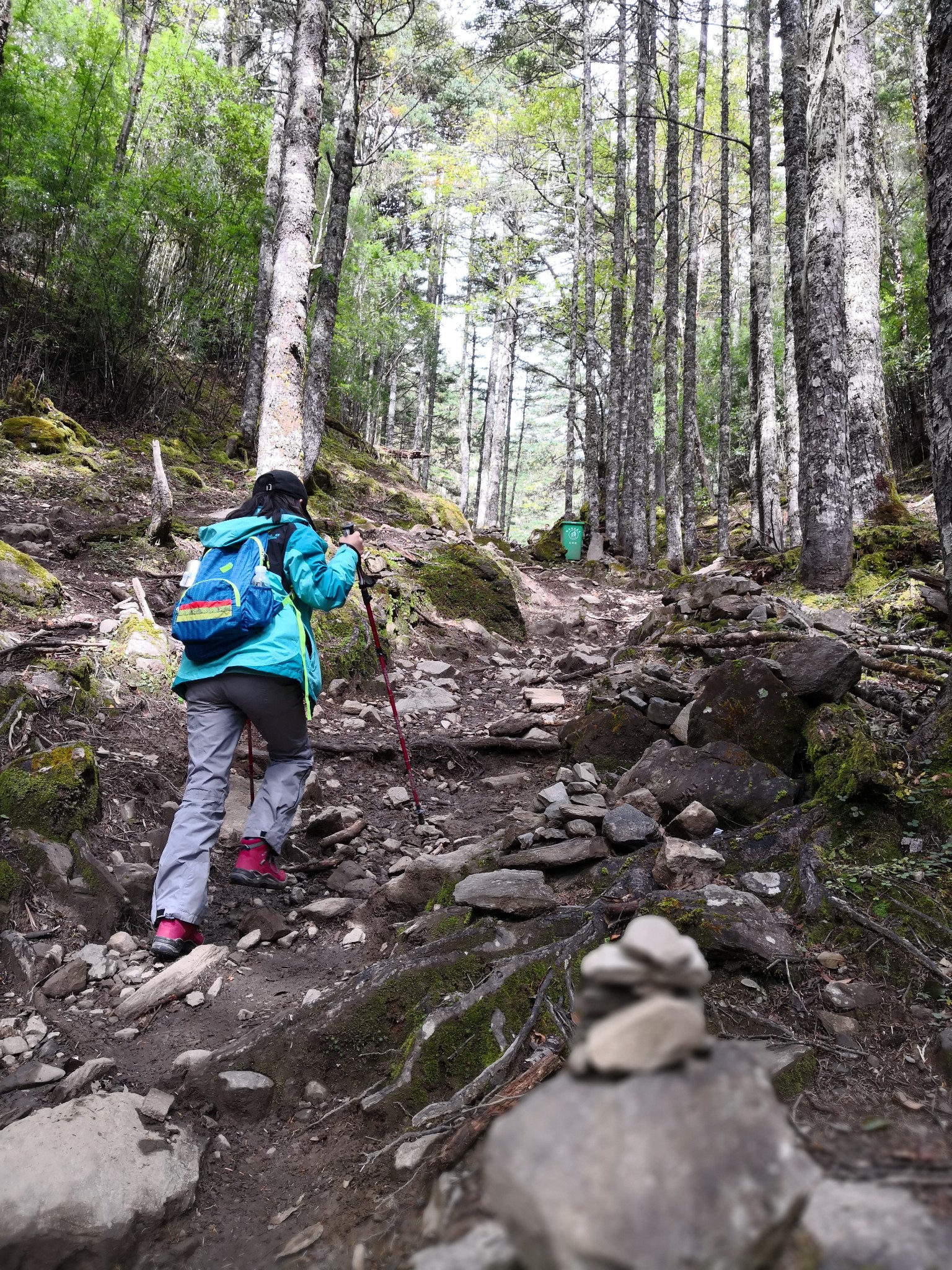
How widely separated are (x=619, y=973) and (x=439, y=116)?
112ft

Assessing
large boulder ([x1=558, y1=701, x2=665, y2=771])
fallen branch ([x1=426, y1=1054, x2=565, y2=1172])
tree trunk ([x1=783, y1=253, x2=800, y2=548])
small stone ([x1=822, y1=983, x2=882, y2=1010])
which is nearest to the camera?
fallen branch ([x1=426, y1=1054, x2=565, y2=1172])

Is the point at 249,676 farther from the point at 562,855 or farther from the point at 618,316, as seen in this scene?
the point at 618,316

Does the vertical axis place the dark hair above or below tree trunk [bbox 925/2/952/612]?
below

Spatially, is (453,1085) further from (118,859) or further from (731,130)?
(731,130)

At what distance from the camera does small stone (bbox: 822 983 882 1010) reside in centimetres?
211

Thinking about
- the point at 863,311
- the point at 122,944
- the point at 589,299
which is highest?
the point at 589,299

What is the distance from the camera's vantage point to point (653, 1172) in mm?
672

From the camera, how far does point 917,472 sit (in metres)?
19.6

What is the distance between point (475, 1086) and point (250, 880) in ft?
6.92

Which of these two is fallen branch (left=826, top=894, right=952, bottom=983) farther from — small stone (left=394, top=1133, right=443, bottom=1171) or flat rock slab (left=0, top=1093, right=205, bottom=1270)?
flat rock slab (left=0, top=1093, right=205, bottom=1270)

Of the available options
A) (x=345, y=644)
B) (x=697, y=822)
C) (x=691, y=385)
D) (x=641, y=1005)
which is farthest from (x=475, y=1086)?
(x=691, y=385)

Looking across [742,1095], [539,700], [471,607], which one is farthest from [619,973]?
[471,607]

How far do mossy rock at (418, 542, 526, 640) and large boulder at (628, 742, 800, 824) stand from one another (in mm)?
5204

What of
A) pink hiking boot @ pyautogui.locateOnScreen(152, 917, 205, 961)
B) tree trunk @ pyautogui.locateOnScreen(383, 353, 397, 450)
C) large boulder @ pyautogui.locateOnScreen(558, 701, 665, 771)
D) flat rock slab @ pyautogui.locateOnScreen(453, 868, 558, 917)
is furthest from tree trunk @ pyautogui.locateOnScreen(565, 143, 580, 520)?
pink hiking boot @ pyautogui.locateOnScreen(152, 917, 205, 961)
